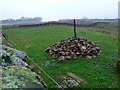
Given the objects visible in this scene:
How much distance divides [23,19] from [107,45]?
11656 centimetres

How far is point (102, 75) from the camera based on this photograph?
54.6 ft

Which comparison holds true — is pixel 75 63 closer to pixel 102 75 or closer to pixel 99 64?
Result: pixel 99 64

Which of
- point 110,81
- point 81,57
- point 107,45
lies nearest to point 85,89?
point 110,81

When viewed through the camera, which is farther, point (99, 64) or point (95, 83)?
point (99, 64)

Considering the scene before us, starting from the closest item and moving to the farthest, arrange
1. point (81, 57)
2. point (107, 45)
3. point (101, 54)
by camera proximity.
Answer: point (81, 57) → point (101, 54) → point (107, 45)

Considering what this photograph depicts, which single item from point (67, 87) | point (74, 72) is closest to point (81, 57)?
point (74, 72)

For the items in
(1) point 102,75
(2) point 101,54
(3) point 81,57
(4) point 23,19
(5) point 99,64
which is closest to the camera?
(1) point 102,75

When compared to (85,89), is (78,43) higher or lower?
higher

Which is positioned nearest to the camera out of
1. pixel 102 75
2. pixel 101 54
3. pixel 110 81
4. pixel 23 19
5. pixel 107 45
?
pixel 110 81

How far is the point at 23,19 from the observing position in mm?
139250

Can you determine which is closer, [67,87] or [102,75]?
[67,87]

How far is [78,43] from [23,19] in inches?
4700

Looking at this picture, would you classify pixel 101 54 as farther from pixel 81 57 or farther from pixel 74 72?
pixel 74 72

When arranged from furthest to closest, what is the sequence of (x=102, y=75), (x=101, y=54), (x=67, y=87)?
(x=101, y=54)
(x=102, y=75)
(x=67, y=87)
